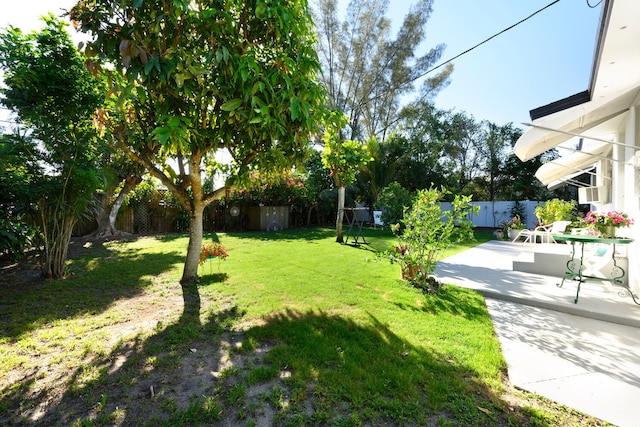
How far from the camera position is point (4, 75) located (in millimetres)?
4523

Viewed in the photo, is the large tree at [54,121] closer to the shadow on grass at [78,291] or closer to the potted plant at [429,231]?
the shadow on grass at [78,291]


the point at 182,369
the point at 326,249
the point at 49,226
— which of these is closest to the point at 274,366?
the point at 182,369

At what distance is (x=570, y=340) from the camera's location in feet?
9.11

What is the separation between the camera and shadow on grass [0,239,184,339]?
3.14m

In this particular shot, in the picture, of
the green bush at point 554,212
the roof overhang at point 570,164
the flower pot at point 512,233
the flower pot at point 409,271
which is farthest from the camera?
the flower pot at point 512,233

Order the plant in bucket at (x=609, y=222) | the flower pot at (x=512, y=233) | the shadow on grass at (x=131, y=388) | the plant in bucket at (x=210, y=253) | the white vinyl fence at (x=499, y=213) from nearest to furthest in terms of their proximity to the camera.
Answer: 1. the shadow on grass at (x=131, y=388)
2. the plant in bucket at (x=609, y=222)
3. the plant in bucket at (x=210, y=253)
4. the flower pot at (x=512, y=233)
5. the white vinyl fence at (x=499, y=213)

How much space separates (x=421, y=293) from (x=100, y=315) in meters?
4.35

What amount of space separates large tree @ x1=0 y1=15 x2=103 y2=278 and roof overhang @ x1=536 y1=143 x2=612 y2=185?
10105mm

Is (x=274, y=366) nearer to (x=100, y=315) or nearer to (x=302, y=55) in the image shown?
(x=100, y=315)

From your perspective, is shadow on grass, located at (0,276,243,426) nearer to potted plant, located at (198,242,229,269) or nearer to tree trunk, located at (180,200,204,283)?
tree trunk, located at (180,200,204,283)

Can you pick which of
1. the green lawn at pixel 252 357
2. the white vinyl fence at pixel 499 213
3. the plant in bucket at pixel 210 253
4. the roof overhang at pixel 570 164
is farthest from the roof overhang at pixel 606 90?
the white vinyl fence at pixel 499 213

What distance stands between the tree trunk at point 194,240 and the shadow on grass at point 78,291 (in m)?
0.72

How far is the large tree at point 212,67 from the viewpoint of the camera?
8.20 ft

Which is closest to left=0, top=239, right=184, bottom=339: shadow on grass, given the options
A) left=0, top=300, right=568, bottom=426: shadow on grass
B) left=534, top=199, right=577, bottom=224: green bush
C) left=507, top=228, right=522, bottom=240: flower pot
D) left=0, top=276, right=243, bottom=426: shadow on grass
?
left=0, top=276, right=243, bottom=426: shadow on grass
